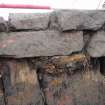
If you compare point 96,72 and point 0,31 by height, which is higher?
point 0,31

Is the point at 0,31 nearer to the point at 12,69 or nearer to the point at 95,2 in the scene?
the point at 12,69

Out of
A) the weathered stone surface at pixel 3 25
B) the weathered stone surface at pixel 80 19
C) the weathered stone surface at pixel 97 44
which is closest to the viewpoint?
the weathered stone surface at pixel 3 25

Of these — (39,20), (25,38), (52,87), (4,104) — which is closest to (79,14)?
(39,20)

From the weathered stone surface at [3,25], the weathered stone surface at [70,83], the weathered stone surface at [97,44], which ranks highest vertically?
the weathered stone surface at [3,25]

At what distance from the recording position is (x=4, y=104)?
2.89 m

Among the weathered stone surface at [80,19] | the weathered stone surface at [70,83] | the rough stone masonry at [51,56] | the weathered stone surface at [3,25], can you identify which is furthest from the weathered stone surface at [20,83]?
the weathered stone surface at [80,19]

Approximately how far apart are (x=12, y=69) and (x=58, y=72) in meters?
0.47

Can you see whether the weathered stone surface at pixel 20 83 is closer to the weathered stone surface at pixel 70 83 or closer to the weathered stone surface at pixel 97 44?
the weathered stone surface at pixel 70 83

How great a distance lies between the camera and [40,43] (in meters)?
2.84

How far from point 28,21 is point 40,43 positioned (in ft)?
0.81

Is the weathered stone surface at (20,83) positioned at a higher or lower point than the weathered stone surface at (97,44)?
lower

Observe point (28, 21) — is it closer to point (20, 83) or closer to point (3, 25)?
point (3, 25)

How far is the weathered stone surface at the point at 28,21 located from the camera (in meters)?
2.78

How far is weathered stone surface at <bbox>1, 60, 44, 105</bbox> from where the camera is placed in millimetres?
2857
